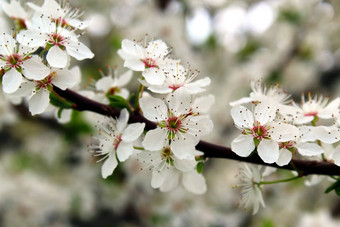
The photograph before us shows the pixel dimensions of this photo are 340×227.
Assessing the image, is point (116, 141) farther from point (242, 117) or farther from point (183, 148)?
point (242, 117)

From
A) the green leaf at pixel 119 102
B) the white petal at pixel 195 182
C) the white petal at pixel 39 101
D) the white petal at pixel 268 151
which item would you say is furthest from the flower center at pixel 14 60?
the white petal at pixel 268 151

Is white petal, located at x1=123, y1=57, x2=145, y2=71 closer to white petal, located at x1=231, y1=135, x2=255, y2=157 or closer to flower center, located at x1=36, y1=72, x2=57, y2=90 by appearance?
flower center, located at x1=36, y1=72, x2=57, y2=90

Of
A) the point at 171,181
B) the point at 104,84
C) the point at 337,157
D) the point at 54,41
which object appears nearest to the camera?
the point at 337,157

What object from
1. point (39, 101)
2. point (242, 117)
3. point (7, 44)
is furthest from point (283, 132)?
point (7, 44)

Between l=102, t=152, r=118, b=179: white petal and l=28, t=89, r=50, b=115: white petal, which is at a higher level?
l=28, t=89, r=50, b=115: white petal

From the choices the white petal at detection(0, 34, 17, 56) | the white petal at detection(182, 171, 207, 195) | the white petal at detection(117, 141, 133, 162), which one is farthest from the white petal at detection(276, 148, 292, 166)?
the white petal at detection(0, 34, 17, 56)

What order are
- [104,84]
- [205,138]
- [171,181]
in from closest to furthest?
1. [171,181]
2. [104,84]
3. [205,138]
